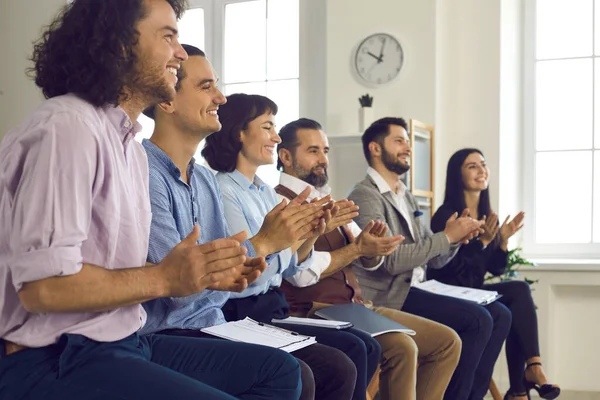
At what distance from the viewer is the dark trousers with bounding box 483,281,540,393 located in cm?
371

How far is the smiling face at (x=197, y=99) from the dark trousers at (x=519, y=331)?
7.07 ft

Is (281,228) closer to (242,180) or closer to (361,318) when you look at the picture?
(242,180)

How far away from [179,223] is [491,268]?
2452 mm

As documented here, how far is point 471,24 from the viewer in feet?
15.5

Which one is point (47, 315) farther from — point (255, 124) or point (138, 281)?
point (255, 124)

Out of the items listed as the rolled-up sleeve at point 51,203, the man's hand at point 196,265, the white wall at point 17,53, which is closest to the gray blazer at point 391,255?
the man's hand at point 196,265

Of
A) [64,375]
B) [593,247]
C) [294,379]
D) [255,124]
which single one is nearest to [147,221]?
[64,375]

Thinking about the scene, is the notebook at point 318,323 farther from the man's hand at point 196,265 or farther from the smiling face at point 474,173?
the smiling face at point 474,173

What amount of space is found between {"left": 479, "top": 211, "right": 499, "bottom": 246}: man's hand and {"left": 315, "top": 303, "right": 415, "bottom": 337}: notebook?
1170 millimetres

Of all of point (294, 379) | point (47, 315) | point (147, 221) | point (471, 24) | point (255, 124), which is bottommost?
point (294, 379)

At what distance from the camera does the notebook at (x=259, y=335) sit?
1893 millimetres

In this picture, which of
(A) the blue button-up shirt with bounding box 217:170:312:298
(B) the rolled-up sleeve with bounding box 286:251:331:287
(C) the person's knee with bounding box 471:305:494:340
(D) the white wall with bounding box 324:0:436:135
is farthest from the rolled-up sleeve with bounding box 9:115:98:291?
(D) the white wall with bounding box 324:0:436:135

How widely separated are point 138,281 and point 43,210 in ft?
0.67

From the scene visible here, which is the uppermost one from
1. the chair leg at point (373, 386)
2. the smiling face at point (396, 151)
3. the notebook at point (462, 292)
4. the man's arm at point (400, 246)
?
the smiling face at point (396, 151)
